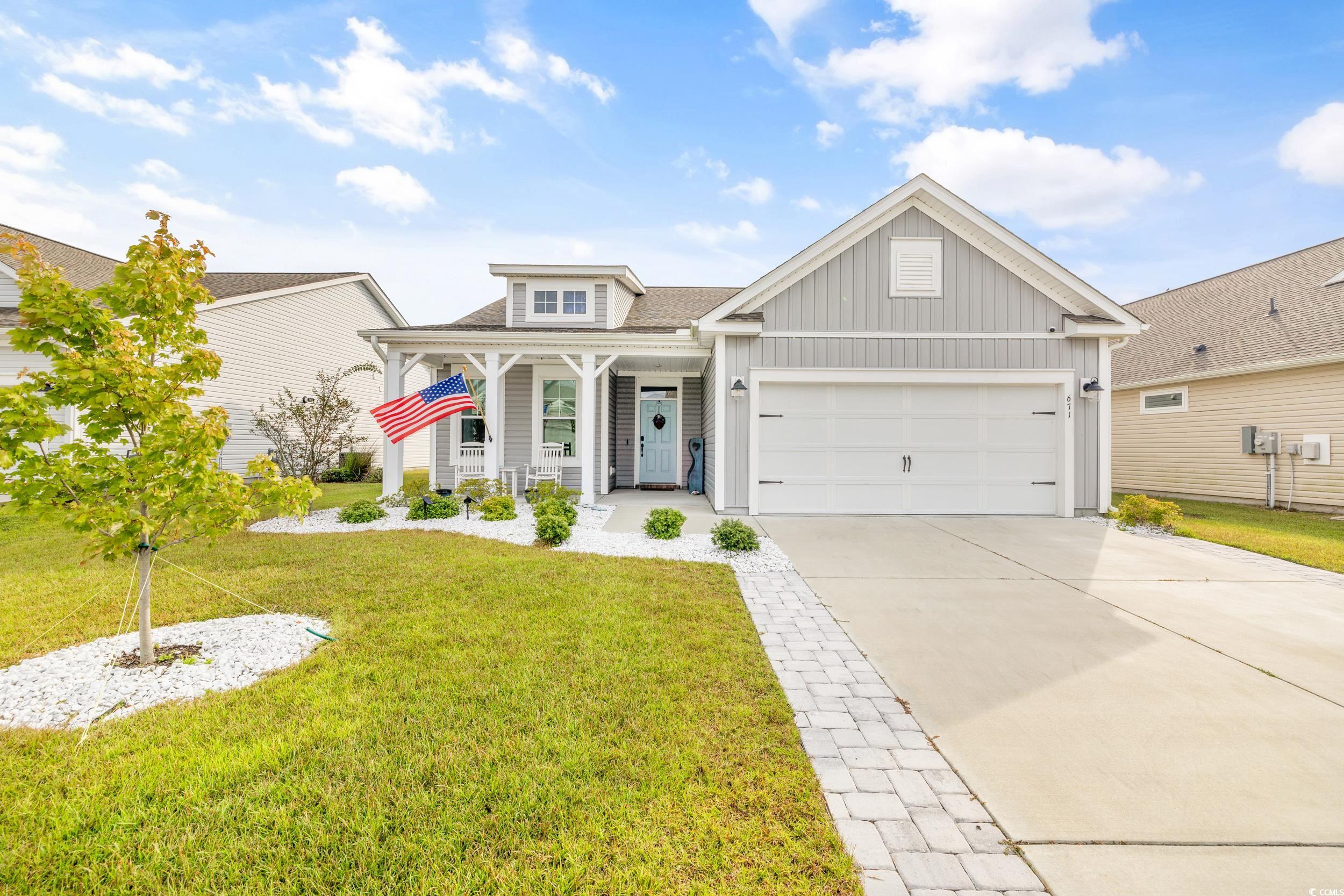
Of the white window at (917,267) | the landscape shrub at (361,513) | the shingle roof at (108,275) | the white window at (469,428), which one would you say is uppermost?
the shingle roof at (108,275)

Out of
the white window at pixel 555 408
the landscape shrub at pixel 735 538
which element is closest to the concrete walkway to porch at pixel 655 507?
the landscape shrub at pixel 735 538

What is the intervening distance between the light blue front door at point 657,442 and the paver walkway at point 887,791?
9206 millimetres

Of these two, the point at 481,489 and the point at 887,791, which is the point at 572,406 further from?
the point at 887,791

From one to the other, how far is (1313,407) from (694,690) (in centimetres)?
1348

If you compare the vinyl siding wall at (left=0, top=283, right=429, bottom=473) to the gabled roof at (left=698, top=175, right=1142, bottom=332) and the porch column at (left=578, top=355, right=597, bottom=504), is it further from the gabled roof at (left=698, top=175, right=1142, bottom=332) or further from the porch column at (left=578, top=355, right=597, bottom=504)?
the gabled roof at (left=698, top=175, right=1142, bottom=332)

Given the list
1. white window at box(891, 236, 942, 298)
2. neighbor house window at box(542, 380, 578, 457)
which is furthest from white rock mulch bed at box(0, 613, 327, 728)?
white window at box(891, 236, 942, 298)

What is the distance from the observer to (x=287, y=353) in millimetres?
15203

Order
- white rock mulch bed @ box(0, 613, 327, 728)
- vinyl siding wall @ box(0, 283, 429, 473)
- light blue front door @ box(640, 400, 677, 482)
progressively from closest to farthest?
white rock mulch bed @ box(0, 613, 327, 728) < light blue front door @ box(640, 400, 677, 482) < vinyl siding wall @ box(0, 283, 429, 473)

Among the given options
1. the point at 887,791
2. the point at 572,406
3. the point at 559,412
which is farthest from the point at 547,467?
the point at 887,791

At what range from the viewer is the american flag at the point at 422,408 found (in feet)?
26.4

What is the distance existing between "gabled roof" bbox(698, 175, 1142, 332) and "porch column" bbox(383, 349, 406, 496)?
5.63 meters

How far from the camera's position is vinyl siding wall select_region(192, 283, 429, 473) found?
43.6 feet

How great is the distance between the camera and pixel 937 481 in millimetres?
8867

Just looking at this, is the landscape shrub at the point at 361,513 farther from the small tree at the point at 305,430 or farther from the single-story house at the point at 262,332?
the single-story house at the point at 262,332
